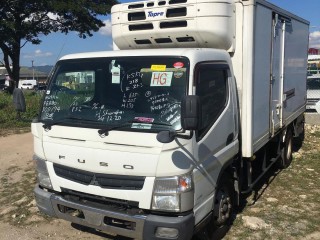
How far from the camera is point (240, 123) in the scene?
478cm

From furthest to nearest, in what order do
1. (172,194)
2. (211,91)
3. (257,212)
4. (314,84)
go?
(314,84) → (257,212) → (211,91) → (172,194)

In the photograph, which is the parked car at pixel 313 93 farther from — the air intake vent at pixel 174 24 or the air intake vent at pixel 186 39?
the air intake vent at pixel 174 24

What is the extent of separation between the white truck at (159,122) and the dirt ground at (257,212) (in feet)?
1.56

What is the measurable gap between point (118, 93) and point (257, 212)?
275cm

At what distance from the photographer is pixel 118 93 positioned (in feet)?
13.1

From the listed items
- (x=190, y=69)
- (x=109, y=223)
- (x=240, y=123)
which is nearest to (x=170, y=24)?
(x=190, y=69)

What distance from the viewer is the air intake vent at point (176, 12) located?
4.52m

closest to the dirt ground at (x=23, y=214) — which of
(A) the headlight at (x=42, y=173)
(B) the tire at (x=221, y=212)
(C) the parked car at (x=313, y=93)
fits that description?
(A) the headlight at (x=42, y=173)

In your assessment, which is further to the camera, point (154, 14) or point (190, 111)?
A: point (154, 14)

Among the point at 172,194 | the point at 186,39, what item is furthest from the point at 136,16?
the point at 172,194

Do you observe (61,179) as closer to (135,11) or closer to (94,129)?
(94,129)

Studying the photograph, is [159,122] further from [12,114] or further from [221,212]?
[12,114]

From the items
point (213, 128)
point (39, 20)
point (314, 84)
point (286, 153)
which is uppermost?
point (39, 20)

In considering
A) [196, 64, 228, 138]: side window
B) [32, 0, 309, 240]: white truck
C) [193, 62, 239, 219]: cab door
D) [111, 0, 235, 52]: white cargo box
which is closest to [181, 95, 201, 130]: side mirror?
→ [32, 0, 309, 240]: white truck
